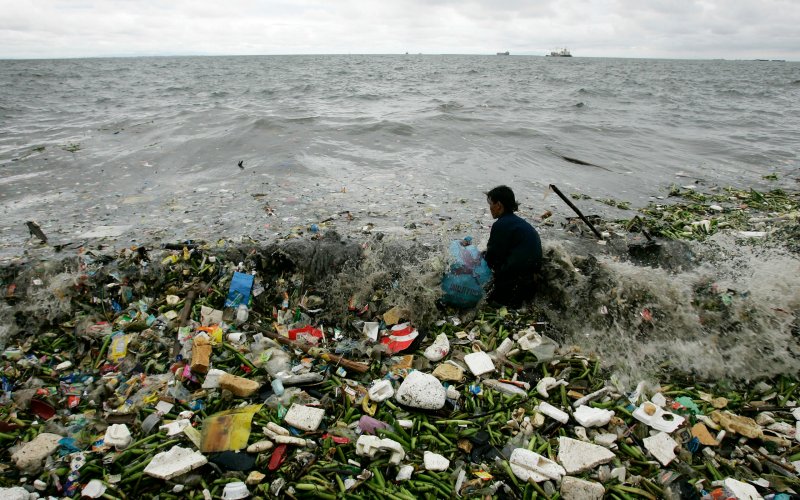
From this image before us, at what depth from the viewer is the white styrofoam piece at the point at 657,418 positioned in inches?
123

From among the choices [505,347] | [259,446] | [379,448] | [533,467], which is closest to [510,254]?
[505,347]

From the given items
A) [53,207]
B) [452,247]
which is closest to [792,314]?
[452,247]

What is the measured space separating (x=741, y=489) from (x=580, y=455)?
0.94 meters

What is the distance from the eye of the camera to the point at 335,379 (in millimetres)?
3635

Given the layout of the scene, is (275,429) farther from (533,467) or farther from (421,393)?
(533,467)

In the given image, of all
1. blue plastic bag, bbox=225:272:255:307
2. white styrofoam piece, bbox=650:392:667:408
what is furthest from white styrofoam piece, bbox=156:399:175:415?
white styrofoam piece, bbox=650:392:667:408

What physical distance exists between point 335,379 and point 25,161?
11691 mm

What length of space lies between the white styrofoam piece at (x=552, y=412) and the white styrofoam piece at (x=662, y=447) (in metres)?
0.55

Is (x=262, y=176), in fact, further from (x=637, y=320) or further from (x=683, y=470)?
(x=683, y=470)

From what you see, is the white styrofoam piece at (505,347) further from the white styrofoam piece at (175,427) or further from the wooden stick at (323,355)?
the white styrofoam piece at (175,427)

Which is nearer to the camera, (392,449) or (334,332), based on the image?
(392,449)

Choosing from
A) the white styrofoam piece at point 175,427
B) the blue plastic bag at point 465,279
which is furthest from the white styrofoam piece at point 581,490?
the white styrofoam piece at point 175,427

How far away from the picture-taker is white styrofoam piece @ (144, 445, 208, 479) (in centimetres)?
271

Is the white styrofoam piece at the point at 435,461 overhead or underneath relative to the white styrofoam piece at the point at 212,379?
underneath
